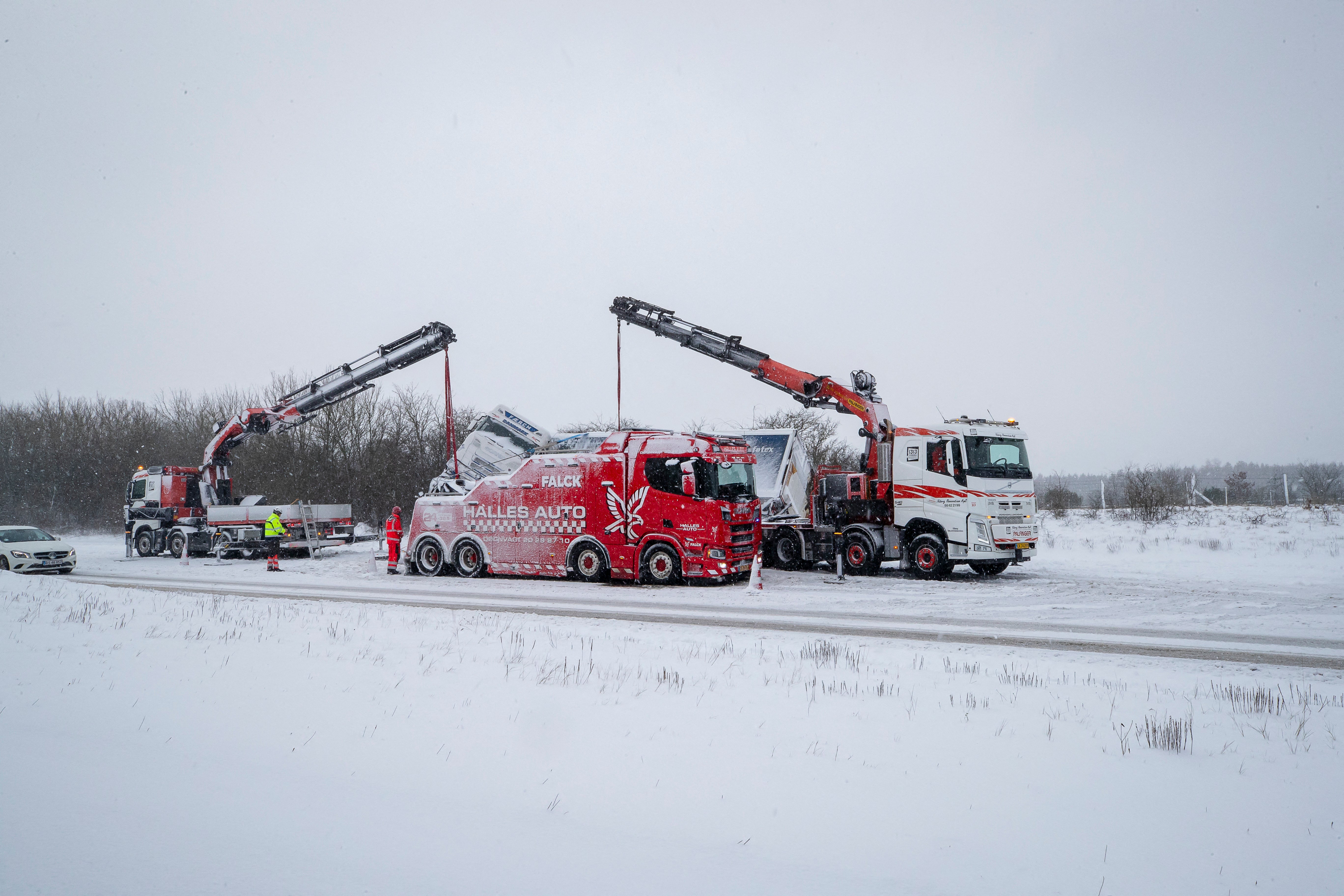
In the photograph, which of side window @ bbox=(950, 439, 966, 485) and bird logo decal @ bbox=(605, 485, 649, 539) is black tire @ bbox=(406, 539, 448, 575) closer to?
bird logo decal @ bbox=(605, 485, 649, 539)

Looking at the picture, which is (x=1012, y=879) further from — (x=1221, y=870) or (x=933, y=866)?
(x=1221, y=870)

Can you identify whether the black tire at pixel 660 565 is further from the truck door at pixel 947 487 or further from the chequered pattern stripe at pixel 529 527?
the truck door at pixel 947 487

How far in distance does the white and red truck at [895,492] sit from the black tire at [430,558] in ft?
24.8

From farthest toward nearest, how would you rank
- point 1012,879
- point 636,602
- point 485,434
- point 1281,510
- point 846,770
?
1. point 1281,510
2. point 485,434
3. point 636,602
4. point 846,770
5. point 1012,879

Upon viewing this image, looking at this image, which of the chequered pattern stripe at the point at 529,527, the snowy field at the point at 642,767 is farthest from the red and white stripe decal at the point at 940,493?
the snowy field at the point at 642,767

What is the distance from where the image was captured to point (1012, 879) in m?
3.39

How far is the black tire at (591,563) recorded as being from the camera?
16.8 metres

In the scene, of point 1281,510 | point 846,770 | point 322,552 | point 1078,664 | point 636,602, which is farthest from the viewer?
point 1281,510

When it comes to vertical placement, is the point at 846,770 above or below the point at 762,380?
below

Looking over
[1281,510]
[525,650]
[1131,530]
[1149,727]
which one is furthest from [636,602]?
[1281,510]

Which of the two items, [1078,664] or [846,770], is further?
[1078,664]

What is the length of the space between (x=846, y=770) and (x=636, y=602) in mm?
9211

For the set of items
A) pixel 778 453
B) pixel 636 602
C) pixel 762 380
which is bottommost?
pixel 636 602

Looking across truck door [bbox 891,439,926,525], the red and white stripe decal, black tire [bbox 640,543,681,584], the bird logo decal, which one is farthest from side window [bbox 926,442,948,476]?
the bird logo decal
